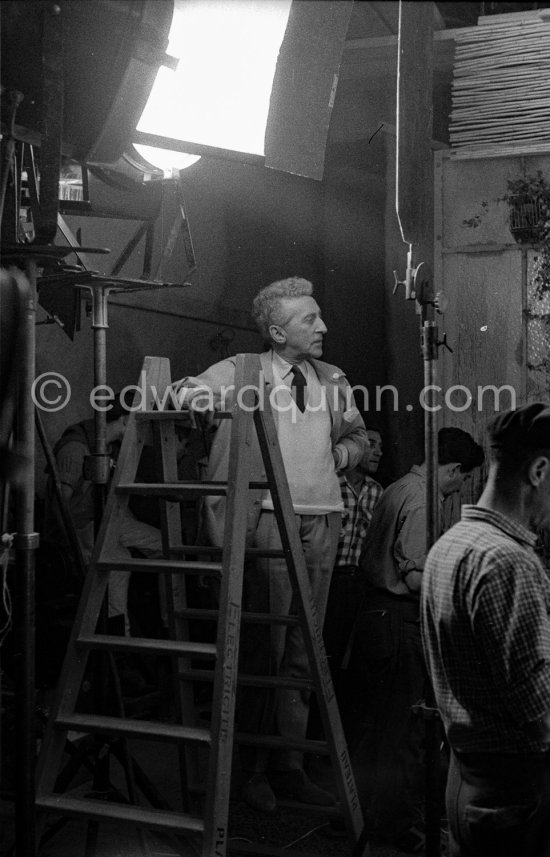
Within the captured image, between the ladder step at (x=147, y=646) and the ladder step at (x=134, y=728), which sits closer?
the ladder step at (x=134, y=728)

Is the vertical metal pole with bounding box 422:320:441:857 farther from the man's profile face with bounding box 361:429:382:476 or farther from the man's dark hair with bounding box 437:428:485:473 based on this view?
the man's profile face with bounding box 361:429:382:476

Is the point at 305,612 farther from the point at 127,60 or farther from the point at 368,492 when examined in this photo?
the point at 368,492

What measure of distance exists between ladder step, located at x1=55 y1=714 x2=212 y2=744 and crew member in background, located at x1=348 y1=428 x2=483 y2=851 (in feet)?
4.25

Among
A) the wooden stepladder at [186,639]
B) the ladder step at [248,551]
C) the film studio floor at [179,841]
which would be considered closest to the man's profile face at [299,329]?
the wooden stepladder at [186,639]

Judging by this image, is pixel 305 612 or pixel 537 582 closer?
pixel 537 582

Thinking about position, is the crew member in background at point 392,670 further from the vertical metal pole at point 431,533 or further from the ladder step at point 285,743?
the vertical metal pole at point 431,533

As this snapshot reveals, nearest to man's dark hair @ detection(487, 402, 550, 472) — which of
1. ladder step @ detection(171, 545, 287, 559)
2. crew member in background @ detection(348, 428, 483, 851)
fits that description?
ladder step @ detection(171, 545, 287, 559)

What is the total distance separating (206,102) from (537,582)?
5.87 ft

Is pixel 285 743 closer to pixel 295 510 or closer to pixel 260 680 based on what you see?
pixel 260 680

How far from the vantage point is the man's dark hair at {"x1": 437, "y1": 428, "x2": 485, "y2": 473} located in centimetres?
466

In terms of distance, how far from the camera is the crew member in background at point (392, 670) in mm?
3772

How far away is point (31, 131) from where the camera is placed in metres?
2.42

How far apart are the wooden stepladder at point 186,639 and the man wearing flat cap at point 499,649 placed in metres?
0.79

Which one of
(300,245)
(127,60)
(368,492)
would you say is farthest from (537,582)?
(300,245)
